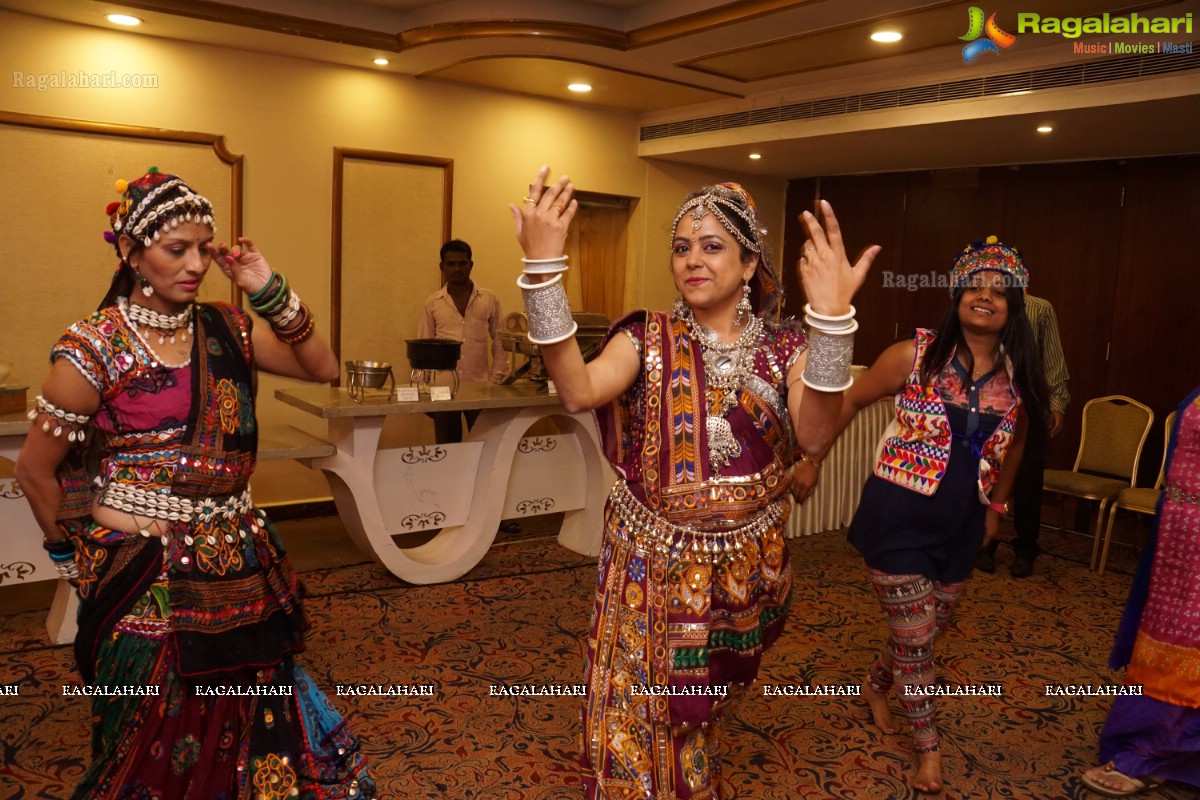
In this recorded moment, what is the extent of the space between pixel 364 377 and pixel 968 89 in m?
3.62

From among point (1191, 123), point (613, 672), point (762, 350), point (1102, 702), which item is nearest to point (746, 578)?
point (613, 672)

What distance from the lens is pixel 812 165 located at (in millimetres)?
7535

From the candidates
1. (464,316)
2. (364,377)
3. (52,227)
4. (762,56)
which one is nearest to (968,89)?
(762,56)

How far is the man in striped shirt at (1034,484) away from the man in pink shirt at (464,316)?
3055 millimetres

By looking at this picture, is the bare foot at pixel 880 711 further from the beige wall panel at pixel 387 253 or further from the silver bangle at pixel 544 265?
the beige wall panel at pixel 387 253

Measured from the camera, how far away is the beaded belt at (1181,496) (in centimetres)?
271

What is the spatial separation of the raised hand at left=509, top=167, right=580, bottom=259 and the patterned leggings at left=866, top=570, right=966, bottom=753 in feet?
5.43

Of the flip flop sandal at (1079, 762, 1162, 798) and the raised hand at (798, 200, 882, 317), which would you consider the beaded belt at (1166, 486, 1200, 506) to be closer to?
the flip flop sandal at (1079, 762, 1162, 798)

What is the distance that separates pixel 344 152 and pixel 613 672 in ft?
15.9

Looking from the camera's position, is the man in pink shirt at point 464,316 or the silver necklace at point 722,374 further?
the man in pink shirt at point 464,316

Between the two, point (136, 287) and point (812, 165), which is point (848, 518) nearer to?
point (812, 165)

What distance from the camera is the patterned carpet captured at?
2857 millimetres

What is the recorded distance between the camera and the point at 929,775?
9.25 ft

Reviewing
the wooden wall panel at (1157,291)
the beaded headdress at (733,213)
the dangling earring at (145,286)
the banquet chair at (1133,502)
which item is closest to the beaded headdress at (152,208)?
the dangling earring at (145,286)
